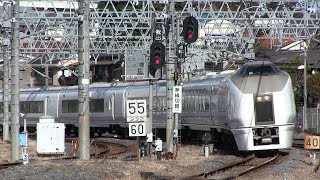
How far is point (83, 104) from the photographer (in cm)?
→ 2342

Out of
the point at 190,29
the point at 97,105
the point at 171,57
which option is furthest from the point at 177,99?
the point at 97,105

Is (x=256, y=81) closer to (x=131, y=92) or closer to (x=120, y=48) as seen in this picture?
(x=131, y=92)

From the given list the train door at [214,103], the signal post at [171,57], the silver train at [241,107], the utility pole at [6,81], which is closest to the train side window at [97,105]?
the silver train at [241,107]

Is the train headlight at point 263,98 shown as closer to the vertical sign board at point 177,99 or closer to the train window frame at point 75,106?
the vertical sign board at point 177,99

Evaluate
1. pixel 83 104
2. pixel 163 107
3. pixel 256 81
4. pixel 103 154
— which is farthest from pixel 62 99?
pixel 83 104

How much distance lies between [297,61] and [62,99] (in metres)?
21.0

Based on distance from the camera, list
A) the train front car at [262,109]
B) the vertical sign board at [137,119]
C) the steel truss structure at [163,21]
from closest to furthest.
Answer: the vertical sign board at [137,119] < the train front car at [262,109] < the steel truss structure at [163,21]

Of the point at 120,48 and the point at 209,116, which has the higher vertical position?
the point at 120,48

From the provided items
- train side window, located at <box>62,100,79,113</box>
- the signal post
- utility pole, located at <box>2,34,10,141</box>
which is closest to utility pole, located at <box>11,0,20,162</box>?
the signal post

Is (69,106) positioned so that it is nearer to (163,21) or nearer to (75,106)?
(75,106)

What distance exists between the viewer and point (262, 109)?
1094 inches

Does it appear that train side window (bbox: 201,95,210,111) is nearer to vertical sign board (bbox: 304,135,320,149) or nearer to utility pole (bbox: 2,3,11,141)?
vertical sign board (bbox: 304,135,320,149)

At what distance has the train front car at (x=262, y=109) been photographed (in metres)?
Result: 27.6

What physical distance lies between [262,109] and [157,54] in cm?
404
